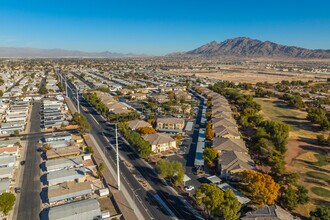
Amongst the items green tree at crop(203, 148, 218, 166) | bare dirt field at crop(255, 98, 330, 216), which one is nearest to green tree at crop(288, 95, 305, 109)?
bare dirt field at crop(255, 98, 330, 216)

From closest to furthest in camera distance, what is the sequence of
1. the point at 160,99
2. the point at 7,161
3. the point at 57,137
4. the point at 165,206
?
the point at 165,206
the point at 7,161
the point at 57,137
the point at 160,99

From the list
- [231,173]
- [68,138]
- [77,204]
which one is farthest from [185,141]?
[77,204]

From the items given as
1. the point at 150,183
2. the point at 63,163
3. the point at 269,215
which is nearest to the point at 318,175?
the point at 269,215

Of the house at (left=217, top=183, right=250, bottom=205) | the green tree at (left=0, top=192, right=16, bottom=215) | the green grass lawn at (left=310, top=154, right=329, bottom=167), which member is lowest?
the green grass lawn at (left=310, top=154, right=329, bottom=167)

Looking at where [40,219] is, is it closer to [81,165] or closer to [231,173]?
[81,165]

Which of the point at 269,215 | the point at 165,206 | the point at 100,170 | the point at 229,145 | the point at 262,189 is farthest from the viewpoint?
the point at 229,145

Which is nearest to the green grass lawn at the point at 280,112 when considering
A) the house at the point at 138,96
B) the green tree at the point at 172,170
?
the green tree at the point at 172,170

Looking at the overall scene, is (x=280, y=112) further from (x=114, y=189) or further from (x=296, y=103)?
(x=114, y=189)

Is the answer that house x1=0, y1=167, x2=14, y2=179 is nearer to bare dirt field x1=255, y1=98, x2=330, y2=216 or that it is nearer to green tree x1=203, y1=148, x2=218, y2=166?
green tree x1=203, y1=148, x2=218, y2=166
